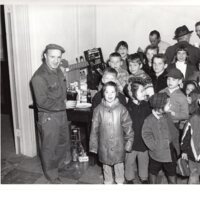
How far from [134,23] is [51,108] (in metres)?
3.24

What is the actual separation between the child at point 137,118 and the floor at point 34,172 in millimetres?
289

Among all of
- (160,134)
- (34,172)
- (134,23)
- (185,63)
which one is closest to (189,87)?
(185,63)

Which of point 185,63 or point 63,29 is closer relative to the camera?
point 185,63

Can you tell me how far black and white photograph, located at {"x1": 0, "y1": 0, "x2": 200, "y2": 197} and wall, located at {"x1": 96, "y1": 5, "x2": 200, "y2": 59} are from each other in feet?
2.11

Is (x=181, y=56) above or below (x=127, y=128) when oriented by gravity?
above

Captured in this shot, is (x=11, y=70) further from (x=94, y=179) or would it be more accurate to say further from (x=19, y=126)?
(x=94, y=179)

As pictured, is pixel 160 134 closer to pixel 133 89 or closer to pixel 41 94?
pixel 133 89

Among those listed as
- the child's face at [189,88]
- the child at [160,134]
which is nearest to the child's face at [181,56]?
the child's face at [189,88]

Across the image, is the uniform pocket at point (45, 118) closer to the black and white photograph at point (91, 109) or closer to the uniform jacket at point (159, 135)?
the black and white photograph at point (91, 109)

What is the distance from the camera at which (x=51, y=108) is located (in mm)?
3086

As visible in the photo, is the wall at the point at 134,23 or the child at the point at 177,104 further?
the wall at the point at 134,23

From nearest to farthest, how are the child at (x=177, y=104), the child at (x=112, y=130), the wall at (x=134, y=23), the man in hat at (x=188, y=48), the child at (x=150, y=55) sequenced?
1. the child at (x=112, y=130)
2. the child at (x=177, y=104)
3. the child at (x=150, y=55)
4. the man in hat at (x=188, y=48)
5. the wall at (x=134, y=23)

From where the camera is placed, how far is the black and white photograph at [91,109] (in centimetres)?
271

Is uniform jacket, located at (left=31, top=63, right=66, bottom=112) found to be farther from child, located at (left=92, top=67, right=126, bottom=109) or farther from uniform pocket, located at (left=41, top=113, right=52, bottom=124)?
child, located at (left=92, top=67, right=126, bottom=109)
